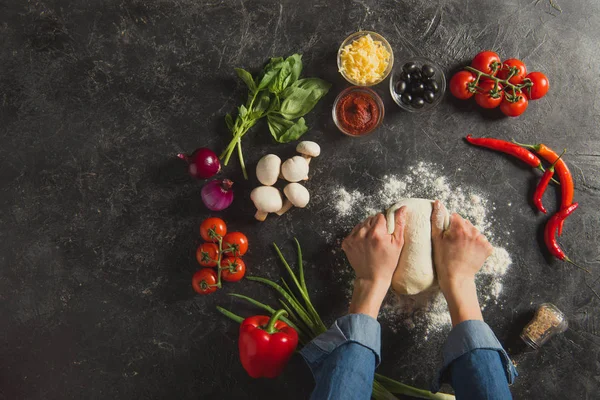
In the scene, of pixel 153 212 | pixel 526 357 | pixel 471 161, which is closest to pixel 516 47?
pixel 471 161

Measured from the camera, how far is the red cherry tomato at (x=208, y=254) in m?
1.94

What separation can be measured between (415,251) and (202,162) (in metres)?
0.94

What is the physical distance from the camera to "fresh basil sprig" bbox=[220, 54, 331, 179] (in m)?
1.98

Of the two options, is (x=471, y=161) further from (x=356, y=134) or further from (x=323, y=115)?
(x=323, y=115)

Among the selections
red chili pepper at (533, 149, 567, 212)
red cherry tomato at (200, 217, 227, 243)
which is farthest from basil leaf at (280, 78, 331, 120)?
red chili pepper at (533, 149, 567, 212)

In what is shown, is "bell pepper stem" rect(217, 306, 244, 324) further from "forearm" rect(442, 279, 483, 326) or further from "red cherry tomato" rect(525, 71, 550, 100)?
"red cherry tomato" rect(525, 71, 550, 100)

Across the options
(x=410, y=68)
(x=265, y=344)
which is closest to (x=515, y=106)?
(x=410, y=68)

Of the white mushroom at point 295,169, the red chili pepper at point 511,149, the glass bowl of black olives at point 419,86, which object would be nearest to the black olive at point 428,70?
the glass bowl of black olives at point 419,86

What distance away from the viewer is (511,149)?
2.06 meters

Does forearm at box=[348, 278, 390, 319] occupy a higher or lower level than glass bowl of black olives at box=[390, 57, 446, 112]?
lower

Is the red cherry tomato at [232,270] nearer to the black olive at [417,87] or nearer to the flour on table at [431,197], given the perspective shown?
the flour on table at [431,197]

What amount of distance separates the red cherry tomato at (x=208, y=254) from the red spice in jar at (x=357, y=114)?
A: 751 millimetres

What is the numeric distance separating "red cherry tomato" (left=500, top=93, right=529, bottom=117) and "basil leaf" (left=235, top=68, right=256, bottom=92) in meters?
1.07

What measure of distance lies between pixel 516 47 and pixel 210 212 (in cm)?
155
